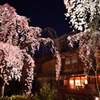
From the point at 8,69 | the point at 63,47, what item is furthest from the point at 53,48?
the point at 63,47

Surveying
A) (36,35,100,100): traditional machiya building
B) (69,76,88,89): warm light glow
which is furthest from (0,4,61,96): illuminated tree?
(69,76,88,89): warm light glow

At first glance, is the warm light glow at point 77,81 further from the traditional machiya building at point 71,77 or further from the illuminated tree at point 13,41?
the illuminated tree at point 13,41

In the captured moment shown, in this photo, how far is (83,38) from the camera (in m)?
16.0

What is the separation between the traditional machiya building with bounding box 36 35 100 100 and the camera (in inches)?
873

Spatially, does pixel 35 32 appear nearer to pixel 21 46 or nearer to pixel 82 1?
pixel 21 46

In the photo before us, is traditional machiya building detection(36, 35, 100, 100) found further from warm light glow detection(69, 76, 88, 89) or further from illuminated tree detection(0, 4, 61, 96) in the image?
illuminated tree detection(0, 4, 61, 96)

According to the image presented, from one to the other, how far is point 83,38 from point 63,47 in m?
13.3

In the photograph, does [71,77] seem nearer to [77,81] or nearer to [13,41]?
[77,81]

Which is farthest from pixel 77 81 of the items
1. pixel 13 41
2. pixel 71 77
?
pixel 13 41

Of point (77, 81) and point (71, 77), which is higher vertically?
point (71, 77)

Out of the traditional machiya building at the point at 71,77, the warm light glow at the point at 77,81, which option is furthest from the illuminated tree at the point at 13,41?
the warm light glow at the point at 77,81

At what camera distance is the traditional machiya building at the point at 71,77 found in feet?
72.7

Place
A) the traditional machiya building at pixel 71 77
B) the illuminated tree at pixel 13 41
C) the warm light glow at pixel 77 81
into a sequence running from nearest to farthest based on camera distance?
the illuminated tree at pixel 13 41
the traditional machiya building at pixel 71 77
the warm light glow at pixel 77 81

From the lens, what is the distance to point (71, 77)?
27.4m
